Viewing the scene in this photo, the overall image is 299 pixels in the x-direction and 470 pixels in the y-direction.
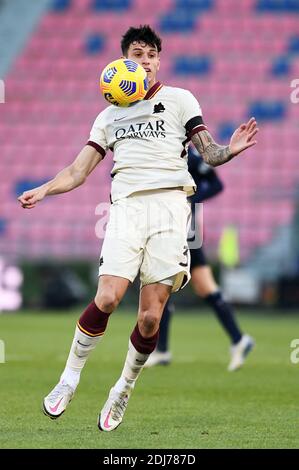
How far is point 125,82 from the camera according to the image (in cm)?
557

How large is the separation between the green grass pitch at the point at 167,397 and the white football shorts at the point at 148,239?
884 millimetres

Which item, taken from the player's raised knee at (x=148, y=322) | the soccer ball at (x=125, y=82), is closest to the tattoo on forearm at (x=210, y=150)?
the soccer ball at (x=125, y=82)

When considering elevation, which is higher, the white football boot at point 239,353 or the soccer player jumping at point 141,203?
the soccer player jumping at point 141,203

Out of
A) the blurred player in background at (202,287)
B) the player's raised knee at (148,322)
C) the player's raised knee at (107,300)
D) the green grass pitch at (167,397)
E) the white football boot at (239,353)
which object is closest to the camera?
the green grass pitch at (167,397)

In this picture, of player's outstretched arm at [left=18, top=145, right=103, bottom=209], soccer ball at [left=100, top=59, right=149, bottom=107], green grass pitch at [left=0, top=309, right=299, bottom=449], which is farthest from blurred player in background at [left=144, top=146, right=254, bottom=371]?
soccer ball at [left=100, top=59, right=149, bottom=107]

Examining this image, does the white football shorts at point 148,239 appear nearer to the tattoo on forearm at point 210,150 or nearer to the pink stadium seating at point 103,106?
the tattoo on forearm at point 210,150

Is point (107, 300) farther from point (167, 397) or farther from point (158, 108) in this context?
point (167, 397)

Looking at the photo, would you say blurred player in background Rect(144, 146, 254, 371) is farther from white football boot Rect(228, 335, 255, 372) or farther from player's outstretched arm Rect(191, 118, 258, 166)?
player's outstretched arm Rect(191, 118, 258, 166)

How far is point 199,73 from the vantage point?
24.6 metres

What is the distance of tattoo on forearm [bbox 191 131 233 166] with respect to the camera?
552cm

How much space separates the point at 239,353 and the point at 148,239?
384 cm

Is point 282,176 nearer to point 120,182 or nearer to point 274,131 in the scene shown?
point 274,131

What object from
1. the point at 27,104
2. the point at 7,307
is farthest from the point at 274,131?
the point at 7,307

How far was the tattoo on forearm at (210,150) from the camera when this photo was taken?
217 inches
